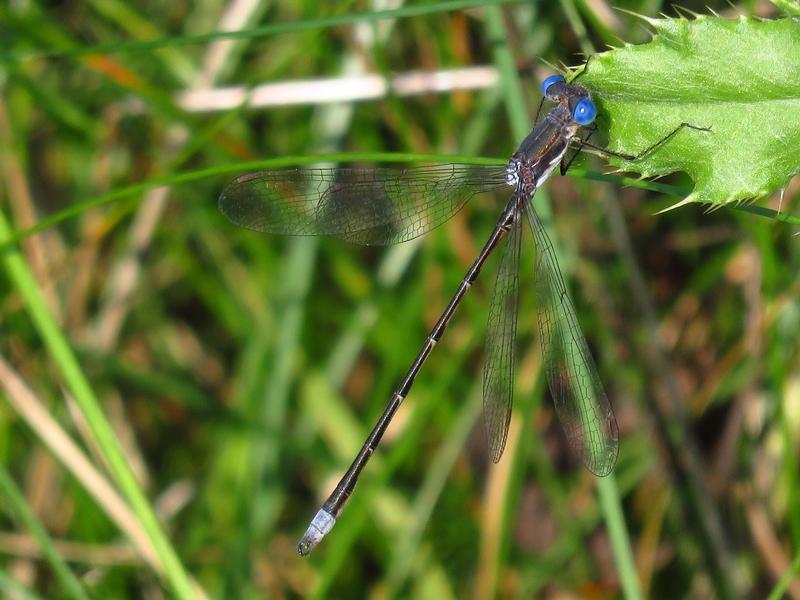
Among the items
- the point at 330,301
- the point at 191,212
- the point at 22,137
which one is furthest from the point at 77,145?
the point at 330,301

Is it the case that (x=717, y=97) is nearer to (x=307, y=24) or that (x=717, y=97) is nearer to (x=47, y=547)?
(x=307, y=24)

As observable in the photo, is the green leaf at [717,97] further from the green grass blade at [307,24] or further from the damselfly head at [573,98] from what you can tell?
the green grass blade at [307,24]

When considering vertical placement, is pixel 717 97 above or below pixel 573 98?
below

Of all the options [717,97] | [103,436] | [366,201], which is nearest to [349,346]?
[366,201]

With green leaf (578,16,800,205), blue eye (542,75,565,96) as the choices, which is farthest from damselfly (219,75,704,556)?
green leaf (578,16,800,205)

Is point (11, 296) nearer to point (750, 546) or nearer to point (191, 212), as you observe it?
point (191, 212)

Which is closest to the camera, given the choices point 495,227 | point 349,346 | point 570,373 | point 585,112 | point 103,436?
point 585,112
